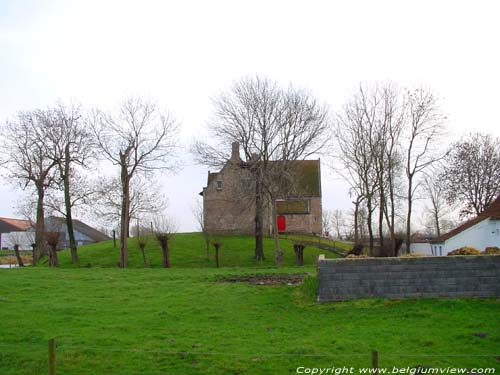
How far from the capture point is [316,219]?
68562 mm

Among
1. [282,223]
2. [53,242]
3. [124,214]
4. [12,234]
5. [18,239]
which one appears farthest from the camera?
[12,234]

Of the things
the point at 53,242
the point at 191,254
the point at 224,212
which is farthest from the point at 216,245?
the point at 224,212

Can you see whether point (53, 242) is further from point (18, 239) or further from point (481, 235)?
point (18, 239)

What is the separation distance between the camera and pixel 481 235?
33844 mm

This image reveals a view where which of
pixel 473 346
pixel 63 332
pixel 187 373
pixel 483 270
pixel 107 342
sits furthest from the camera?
pixel 483 270

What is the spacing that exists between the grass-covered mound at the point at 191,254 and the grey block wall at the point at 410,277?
27423 millimetres

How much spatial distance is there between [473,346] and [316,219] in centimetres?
5740

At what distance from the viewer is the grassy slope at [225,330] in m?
10.5

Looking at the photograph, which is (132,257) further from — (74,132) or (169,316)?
(169,316)

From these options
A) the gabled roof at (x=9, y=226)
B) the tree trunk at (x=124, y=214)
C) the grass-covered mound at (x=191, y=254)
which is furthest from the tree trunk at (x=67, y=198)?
the gabled roof at (x=9, y=226)

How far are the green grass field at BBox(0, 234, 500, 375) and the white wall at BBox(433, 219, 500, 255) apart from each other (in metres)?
16.7

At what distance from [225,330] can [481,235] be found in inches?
990

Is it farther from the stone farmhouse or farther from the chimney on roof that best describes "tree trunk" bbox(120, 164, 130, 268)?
the stone farmhouse

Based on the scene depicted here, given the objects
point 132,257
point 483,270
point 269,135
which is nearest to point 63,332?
point 483,270
